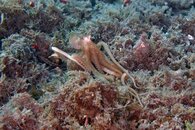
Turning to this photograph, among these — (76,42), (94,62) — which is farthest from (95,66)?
(76,42)

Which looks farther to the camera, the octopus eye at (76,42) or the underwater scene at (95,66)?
the octopus eye at (76,42)

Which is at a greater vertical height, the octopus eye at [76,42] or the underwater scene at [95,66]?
the octopus eye at [76,42]

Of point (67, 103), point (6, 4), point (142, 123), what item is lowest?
point (142, 123)

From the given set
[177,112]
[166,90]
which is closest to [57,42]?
[166,90]

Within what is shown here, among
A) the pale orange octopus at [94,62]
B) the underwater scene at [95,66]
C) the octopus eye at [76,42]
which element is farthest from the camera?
the octopus eye at [76,42]

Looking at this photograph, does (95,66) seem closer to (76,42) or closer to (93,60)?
(93,60)

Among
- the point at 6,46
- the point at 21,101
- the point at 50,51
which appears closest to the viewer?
the point at 21,101

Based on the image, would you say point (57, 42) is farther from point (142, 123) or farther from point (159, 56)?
point (142, 123)

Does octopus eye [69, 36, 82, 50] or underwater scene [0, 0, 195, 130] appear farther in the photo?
octopus eye [69, 36, 82, 50]
